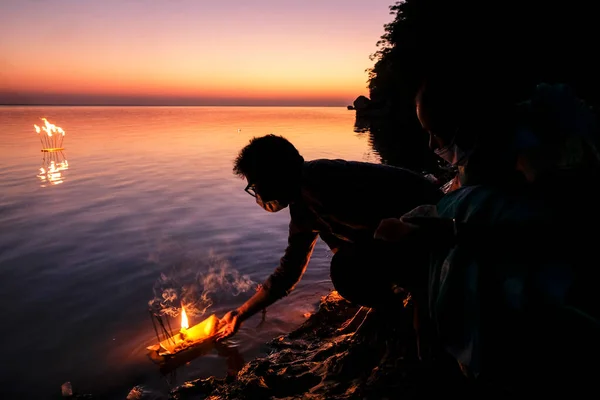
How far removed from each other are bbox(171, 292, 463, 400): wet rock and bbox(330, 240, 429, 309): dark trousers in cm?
17

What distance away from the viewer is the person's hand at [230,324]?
12.6 feet

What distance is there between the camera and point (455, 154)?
76.2 inches

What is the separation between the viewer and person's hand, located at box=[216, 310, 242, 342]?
12.6 feet

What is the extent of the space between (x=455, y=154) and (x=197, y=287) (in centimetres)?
573

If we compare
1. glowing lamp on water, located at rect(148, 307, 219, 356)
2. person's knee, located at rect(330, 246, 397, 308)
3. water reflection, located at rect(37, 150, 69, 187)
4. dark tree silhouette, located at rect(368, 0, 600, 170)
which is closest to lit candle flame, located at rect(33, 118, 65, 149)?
water reflection, located at rect(37, 150, 69, 187)

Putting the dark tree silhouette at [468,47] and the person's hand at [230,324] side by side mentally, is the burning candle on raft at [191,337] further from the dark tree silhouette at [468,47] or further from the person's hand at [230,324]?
the dark tree silhouette at [468,47]

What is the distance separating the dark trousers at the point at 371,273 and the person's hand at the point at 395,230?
0.93 m

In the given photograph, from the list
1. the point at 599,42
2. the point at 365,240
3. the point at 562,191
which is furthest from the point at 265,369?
the point at 599,42

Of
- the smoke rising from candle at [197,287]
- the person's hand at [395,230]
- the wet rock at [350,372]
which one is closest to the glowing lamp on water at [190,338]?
the wet rock at [350,372]

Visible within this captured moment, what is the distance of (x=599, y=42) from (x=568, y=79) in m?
0.98

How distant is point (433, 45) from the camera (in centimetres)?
190

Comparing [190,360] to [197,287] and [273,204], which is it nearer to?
[273,204]

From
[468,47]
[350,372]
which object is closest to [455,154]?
[468,47]

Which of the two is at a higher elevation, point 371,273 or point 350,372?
point 371,273
